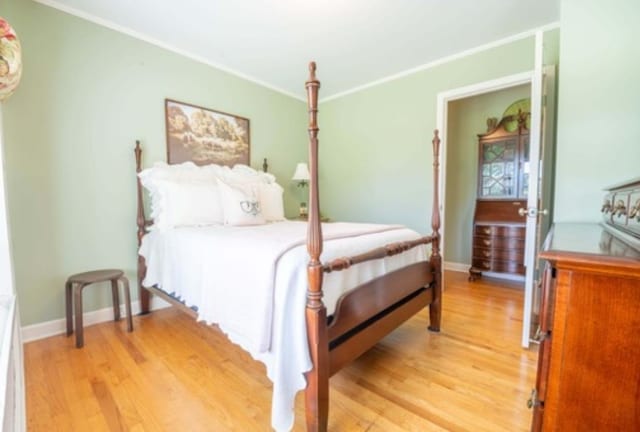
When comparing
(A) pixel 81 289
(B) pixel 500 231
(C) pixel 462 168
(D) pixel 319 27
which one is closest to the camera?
(A) pixel 81 289

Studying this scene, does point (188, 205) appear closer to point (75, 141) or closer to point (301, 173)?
point (75, 141)

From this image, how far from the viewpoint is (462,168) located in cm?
404

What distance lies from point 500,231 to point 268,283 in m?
3.21

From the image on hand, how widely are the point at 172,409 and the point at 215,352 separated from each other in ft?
1.78

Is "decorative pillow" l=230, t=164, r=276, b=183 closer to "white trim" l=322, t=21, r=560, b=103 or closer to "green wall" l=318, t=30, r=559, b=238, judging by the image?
"green wall" l=318, t=30, r=559, b=238

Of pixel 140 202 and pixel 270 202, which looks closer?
pixel 140 202

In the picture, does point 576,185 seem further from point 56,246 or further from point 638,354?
point 56,246

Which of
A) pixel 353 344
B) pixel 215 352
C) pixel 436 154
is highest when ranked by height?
pixel 436 154

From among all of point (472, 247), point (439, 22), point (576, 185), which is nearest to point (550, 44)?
point (439, 22)

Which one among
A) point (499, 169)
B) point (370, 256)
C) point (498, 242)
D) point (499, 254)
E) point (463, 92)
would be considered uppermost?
point (463, 92)

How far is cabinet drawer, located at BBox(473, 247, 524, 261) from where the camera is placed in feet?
10.9

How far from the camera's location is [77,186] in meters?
2.29

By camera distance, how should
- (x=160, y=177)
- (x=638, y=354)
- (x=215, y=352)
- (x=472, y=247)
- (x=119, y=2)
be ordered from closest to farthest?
(x=638, y=354) < (x=215, y=352) < (x=119, y=2) < (x=160, y=177) < (x=472, y=247)

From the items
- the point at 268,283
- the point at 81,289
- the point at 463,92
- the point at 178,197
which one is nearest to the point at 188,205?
the point at 178,197
